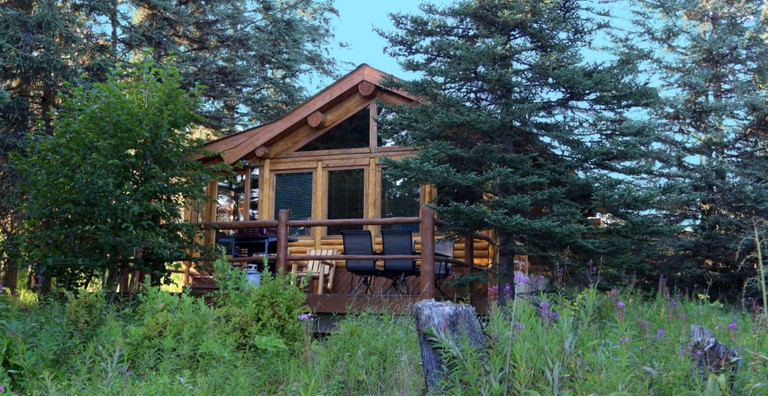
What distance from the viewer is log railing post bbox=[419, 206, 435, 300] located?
29.2 feet

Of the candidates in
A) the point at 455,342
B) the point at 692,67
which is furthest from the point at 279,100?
the point at 455,342

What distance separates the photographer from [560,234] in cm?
914

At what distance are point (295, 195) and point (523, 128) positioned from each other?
4.41 meters

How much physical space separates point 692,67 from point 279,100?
11123 millimetres

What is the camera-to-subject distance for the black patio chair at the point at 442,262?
9536 mm

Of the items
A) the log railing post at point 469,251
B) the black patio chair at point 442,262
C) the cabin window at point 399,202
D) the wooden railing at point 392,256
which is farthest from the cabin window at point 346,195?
the wooden railing at point 392,256

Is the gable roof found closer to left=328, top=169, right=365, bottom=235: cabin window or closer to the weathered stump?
left=328, top=169, right=365, bottom=235: cabin window

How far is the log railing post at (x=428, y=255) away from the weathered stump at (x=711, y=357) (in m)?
4.88

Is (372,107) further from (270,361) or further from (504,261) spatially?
(270,361)

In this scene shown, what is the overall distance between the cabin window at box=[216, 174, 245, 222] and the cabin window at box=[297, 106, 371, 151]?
88.9 inches

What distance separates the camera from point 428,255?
8.98m

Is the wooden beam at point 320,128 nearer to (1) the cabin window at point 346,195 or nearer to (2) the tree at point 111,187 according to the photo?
(1) the cabin window at point 346,195

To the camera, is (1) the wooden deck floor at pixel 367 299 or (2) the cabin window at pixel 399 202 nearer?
(1) the wooden deck floor at pixel 367 299

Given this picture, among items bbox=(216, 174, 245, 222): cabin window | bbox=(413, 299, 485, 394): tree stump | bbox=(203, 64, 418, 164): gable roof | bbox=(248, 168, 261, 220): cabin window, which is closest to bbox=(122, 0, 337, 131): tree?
bbox=(216, 174, 245, 222): cabin window
